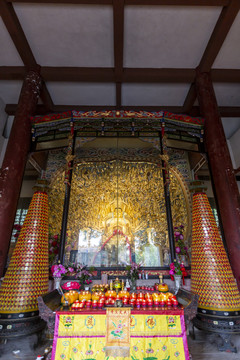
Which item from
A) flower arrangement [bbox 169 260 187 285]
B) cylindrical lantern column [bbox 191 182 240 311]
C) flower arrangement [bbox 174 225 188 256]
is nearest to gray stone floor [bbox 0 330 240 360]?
cylindrical lantern column [bbox 191 182 240 311]

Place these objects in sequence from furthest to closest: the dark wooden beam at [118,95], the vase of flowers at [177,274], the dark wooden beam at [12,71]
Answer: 1. the dark wooden beam at [118,95]
2. the dark wooden beam at [12,71]
3. the vase of flowers at [177,274]

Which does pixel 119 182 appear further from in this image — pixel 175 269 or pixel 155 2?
pixel 155 2

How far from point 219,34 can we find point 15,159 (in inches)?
192

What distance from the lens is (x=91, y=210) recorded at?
492 cm

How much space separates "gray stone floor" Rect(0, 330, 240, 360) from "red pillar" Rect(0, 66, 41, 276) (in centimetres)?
111

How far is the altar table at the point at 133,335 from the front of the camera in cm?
195

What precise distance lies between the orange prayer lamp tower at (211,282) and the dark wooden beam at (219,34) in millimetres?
3295

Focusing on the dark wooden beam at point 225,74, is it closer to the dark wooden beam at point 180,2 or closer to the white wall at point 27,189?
the dark wooden beam at point 180,2

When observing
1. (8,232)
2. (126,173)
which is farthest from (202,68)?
(8,232)

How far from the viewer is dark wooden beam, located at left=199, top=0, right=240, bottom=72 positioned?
146 inches

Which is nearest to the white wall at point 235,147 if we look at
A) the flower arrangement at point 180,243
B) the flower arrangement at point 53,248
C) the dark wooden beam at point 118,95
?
the flower arrangement at point 180,243

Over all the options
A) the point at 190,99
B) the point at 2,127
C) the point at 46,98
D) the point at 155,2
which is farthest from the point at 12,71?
the point at 190,99

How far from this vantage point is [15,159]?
3.86m

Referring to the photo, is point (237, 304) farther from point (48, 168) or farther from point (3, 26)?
point (3, 26)
